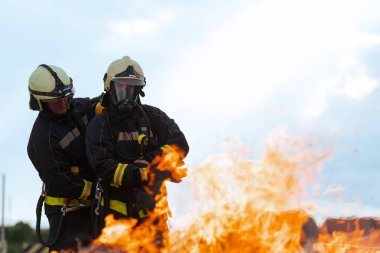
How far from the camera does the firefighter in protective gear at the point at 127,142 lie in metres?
7.04

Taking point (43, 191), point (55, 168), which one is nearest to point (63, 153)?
point (55, 168)

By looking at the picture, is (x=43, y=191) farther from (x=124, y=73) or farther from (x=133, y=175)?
(x=124, y=73)

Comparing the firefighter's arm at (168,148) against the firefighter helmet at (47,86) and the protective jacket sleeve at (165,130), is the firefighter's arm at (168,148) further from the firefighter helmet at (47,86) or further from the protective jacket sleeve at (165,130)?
the firefighter helmet at (47,86)

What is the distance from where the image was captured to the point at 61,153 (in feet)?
25.4

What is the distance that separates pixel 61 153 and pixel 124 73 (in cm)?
117

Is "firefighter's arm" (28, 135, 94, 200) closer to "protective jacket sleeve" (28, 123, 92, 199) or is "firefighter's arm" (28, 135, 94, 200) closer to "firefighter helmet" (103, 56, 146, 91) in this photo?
"protective jacket sleeve" (28, 123, 92, 199)

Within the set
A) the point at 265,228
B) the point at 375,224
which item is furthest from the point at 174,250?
the point at 375,224

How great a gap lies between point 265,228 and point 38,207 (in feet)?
9.94

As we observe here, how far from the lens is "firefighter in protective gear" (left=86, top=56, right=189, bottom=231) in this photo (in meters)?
7.04

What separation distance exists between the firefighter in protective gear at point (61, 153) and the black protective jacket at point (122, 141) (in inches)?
21.5

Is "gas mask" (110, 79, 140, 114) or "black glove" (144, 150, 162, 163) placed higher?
"gas mask" (110, 79, 140, 114)

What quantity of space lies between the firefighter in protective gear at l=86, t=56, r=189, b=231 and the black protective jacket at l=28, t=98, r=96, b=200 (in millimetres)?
483

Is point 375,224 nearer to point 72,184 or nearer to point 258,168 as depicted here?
point 258,168

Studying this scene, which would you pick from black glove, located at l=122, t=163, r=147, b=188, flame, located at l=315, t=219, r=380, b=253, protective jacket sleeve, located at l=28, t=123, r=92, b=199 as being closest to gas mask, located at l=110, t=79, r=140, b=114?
black glove, located at l=122, t=163, r=147, b=188
